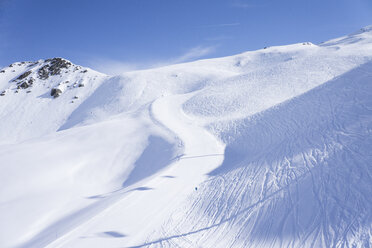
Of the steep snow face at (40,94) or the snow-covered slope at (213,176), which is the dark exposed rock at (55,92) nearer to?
the steep snow face at (40,94)

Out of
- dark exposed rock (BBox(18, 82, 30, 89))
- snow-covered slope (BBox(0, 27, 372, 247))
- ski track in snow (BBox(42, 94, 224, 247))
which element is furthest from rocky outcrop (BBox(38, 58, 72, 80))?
ski track in snow (BBox(42, 94, 224, 247))

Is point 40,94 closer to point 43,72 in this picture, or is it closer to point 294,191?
point 43,72

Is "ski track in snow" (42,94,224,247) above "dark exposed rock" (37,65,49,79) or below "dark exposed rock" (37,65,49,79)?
below

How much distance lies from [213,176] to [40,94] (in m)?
47.0

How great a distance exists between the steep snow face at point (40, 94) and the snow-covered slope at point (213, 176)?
75.4 ft

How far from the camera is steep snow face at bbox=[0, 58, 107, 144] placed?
31.0 metres

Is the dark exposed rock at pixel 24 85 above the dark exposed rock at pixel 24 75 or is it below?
below

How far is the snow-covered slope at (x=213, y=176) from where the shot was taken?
201 inches

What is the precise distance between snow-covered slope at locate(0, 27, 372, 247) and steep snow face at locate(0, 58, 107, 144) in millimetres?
22989

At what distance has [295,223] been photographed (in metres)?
4.98

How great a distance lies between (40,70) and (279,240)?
6468cm

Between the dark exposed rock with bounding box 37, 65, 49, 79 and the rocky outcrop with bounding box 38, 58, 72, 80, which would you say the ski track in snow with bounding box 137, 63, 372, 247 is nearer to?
the dark exposed rock with bounding box 37, 65, 49, 79

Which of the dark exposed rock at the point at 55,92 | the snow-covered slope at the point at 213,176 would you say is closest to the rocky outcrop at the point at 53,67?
the dark exposed rock at the point at 55,92

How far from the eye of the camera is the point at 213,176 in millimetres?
8336
